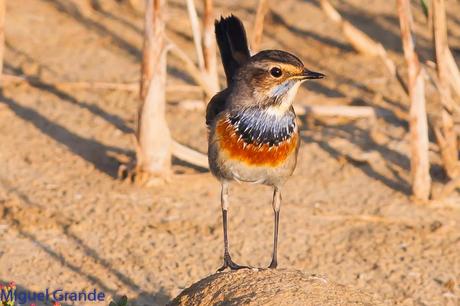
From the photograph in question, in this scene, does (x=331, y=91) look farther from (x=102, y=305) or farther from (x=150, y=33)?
(x=102, y=305)

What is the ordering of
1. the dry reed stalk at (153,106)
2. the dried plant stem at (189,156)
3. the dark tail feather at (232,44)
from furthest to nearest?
the dried plant stem at (189,156)
the dry reed stalk at (153,106)
the dark tail feather at (232,44)

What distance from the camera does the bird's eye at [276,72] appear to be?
598 cm

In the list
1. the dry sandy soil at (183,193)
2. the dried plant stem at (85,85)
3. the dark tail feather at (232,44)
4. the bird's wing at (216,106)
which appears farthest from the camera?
the dried plant stem at (85,85)

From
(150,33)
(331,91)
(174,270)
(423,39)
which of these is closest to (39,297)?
(174,270)

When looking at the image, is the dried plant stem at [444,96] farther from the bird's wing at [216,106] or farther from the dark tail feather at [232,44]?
the bird's wing at [216,106]

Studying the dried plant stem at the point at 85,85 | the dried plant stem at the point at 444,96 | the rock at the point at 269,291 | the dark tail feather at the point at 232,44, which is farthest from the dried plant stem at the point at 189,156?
the rock at the point at 269,291

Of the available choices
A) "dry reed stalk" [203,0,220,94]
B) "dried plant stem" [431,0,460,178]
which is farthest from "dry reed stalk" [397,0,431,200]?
"dry reed stalk" [203,0,220,94]

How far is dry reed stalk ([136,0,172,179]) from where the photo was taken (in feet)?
24.9

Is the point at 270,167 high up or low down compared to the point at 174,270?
up

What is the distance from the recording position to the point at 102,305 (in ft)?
21.3

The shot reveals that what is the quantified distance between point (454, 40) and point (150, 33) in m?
3.77

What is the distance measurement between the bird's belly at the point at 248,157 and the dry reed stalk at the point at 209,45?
183cm

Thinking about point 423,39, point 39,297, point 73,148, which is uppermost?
point 423,39

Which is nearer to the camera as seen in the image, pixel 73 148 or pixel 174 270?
pixel 174 270
